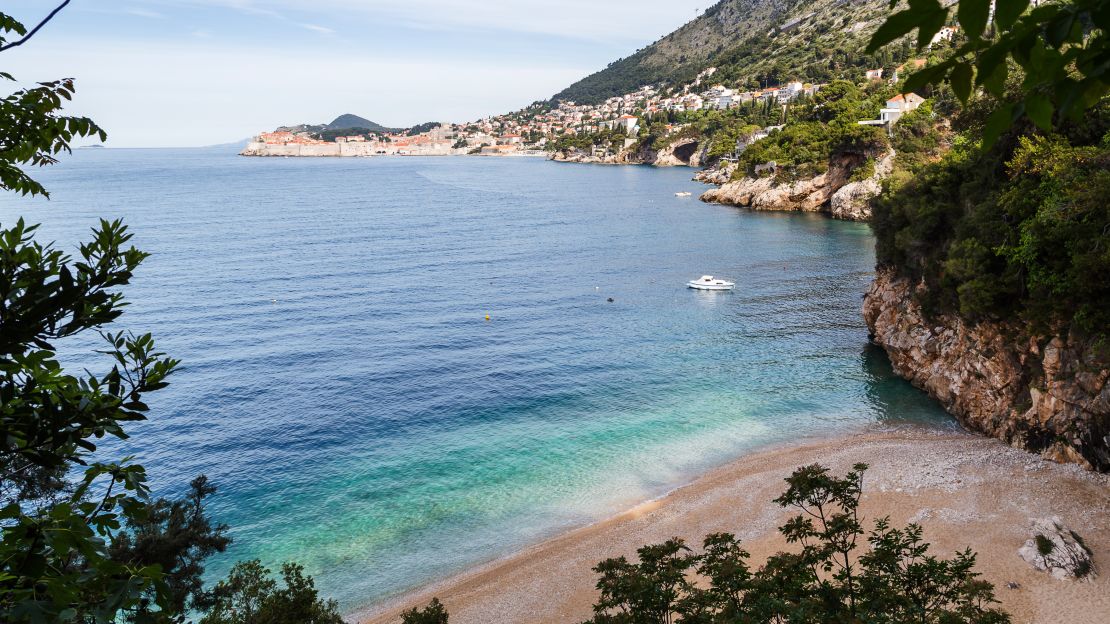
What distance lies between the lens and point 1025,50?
77.8 inches

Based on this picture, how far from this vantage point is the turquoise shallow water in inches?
915

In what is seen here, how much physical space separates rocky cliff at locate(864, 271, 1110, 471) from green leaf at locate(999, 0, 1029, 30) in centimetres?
2266

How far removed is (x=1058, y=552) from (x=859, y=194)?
6989 centimetres

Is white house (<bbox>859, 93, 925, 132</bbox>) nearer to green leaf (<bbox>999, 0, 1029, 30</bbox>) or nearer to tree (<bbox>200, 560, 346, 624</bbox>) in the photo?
tree (<bbox>200, 560, 346, 624</bbox>)

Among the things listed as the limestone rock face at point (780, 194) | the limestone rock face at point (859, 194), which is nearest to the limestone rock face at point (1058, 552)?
the limestone rock face at point (859, 194)

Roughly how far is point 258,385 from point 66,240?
49.2 metres

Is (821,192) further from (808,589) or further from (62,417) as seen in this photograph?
(62,417)

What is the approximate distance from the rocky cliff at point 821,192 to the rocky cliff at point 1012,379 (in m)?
50.9

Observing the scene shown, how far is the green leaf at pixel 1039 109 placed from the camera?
6.80ft

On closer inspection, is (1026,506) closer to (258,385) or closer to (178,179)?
(258,385)

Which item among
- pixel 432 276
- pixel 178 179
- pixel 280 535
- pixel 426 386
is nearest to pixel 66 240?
pixel 432 276

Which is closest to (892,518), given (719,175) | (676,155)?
(719,175)

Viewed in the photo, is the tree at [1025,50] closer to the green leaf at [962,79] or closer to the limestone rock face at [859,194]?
the green leaf at [962,79]

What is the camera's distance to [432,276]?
5694 cm
